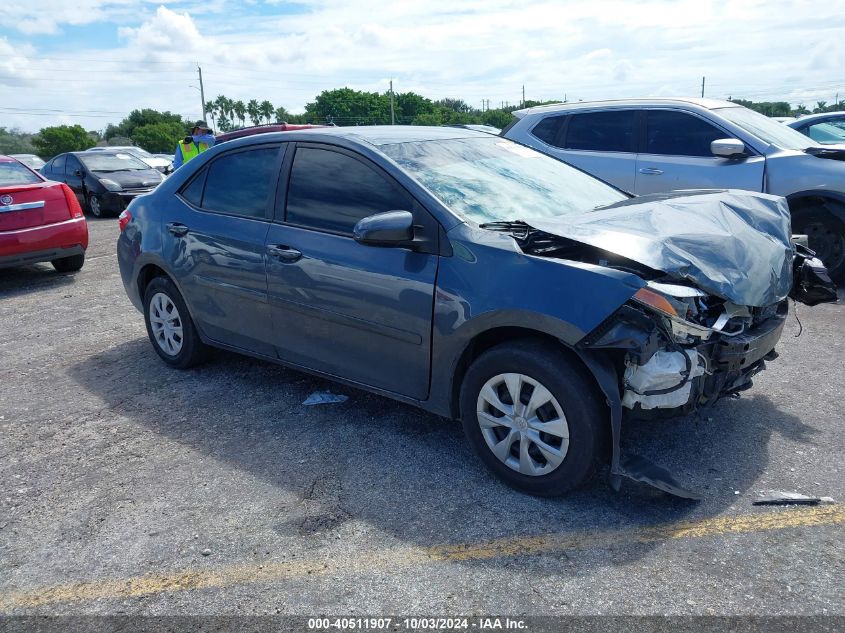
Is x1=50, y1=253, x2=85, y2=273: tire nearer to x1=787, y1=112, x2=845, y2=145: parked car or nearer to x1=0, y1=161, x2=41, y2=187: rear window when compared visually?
x1=0, y1=161, x2=41, y2=187: rear window

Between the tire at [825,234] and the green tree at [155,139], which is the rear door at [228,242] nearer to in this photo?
the tire at [825,234]

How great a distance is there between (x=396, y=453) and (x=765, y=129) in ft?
18.7

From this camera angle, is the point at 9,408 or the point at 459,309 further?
the point at 9,408

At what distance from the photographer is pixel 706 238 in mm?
3562

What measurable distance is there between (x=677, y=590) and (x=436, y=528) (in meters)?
1.04

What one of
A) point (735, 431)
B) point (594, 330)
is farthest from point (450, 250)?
point (735, 431)

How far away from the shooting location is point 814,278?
4199 mm

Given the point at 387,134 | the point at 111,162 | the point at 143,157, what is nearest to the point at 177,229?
the point at 387,134

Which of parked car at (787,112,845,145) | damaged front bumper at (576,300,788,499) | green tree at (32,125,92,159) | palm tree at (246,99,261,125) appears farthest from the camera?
palm tree at (246,99,261,125)

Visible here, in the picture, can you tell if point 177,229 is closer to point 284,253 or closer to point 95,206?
point 284,253

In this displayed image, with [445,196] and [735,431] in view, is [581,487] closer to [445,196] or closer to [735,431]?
[735,431]

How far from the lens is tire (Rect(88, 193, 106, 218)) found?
50.4 ft

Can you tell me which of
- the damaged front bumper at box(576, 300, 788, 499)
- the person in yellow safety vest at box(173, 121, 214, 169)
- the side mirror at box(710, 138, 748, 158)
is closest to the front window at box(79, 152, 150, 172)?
the person in yellow safety vest at box(173, 121, 214, 169)

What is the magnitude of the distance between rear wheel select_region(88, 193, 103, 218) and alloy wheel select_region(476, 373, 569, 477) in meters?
14.0
